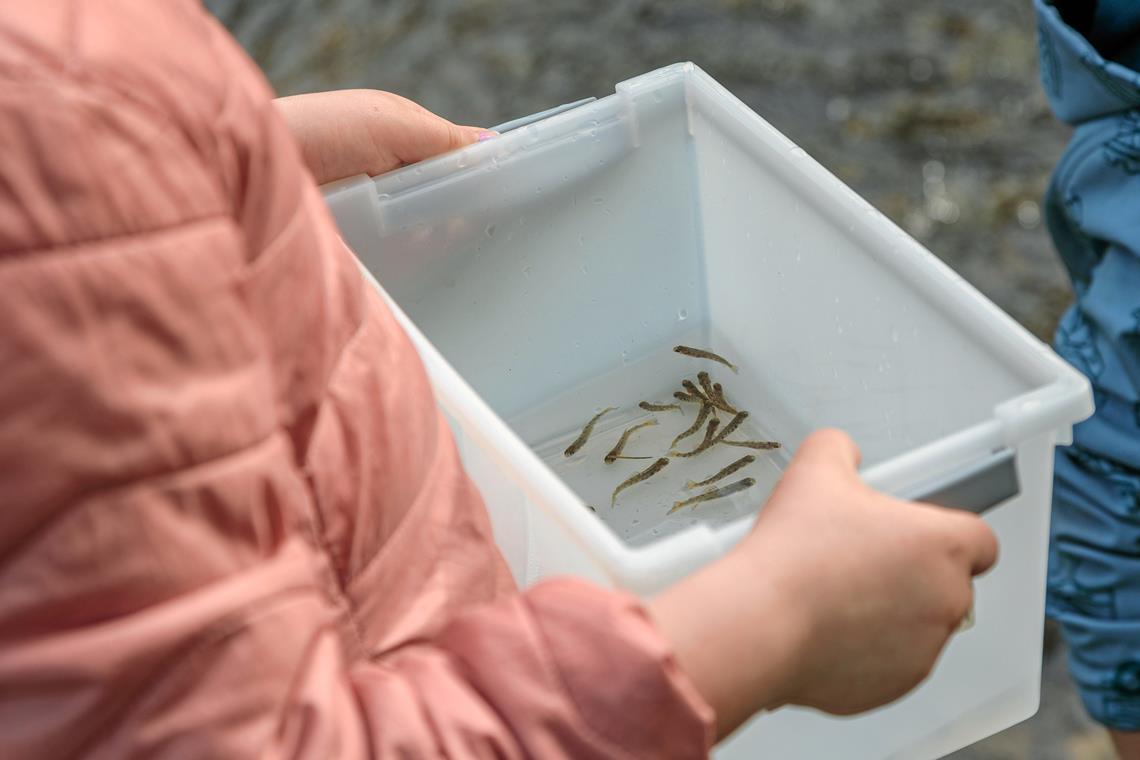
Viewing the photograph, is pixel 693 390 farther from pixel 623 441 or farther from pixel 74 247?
pixel 74 247

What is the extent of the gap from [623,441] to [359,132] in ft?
0.92

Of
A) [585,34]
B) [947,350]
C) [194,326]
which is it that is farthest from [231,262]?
[585,34]

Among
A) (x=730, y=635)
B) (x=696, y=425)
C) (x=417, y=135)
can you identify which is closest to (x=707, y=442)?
(x=696, y=425)

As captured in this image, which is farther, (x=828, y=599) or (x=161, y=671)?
(x=828, y=599)

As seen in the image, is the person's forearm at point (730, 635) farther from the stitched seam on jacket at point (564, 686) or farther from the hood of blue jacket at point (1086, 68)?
the hood of blue jacket at point (1086, 68)

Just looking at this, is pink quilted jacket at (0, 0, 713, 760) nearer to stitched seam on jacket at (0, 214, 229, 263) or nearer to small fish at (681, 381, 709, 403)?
stitched seam on jacket at (0, 214, 229, 263)

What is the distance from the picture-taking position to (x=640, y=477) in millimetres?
901

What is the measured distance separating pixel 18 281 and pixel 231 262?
0.07 metres

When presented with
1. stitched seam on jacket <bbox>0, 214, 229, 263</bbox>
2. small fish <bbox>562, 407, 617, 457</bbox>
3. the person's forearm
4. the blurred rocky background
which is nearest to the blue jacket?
small fish <bbox>562, 407, 617, 457</bbox>

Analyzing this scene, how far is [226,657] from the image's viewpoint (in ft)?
1.38

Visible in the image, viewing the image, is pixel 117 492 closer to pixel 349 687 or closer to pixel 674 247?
pixel 349 687

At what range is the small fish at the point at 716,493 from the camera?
88 centimetres

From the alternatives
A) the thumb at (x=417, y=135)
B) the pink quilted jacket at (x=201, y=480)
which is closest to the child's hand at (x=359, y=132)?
the thumb at (x=417, y=135)

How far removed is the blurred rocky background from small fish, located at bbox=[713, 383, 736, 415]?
1.17m
